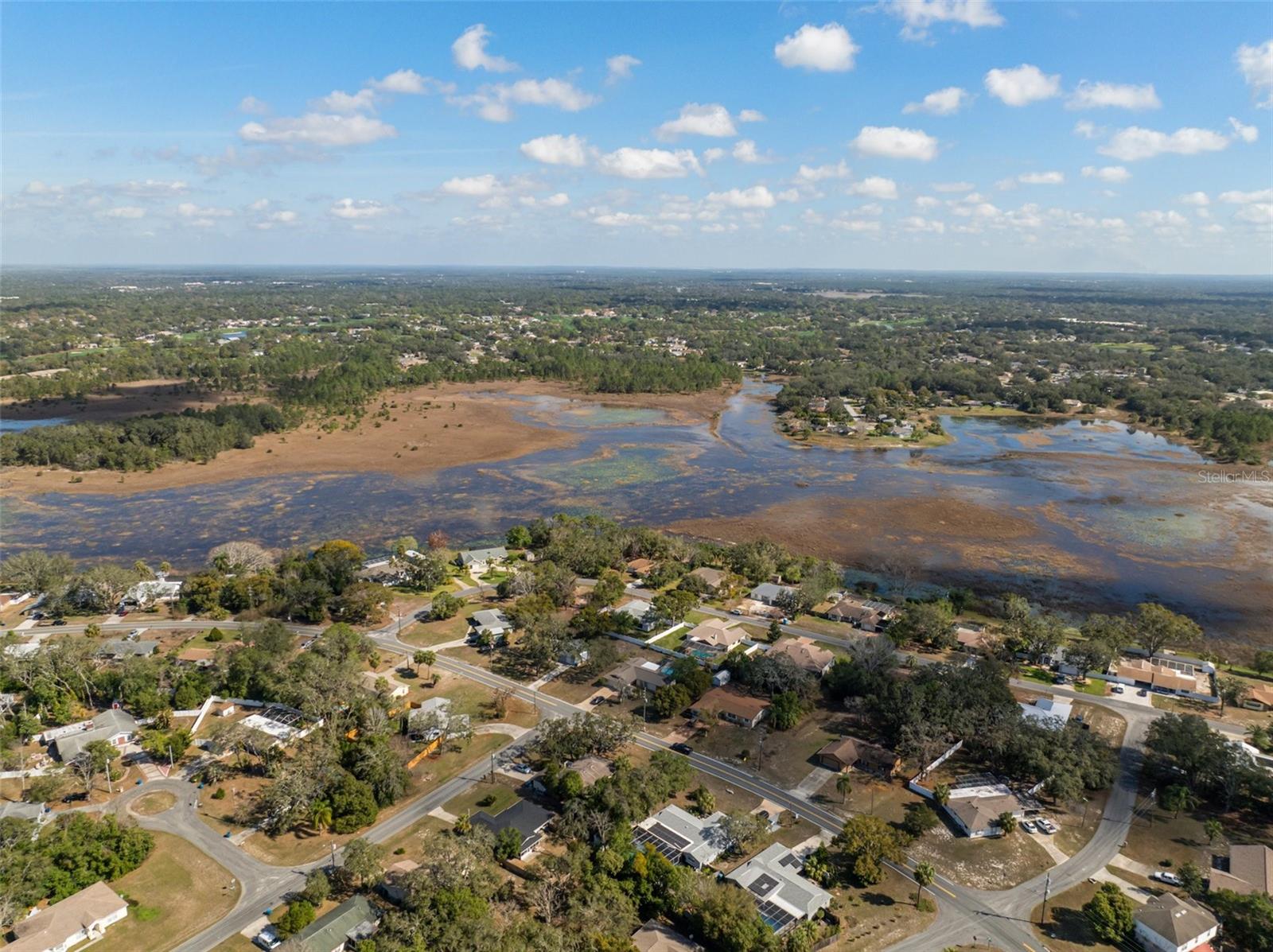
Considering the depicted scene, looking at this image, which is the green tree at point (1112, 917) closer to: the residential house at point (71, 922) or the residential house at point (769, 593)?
the residential house at point (769, 593)

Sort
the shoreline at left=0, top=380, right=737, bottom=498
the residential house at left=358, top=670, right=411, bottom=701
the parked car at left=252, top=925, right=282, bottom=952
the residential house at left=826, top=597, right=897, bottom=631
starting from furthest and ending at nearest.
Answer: the shoreline at left=0, top=380, right=737, bottom=498
the residential house at left=826, top=597, right=897, bottom=631
the residential house at left=358, top=670, right=411, bottom=701
the parked car at left=252, top=925, right=282, bottom=952

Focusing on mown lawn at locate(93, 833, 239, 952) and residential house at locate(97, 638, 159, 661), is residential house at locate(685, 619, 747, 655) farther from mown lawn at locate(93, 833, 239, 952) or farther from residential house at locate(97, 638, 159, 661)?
residential house at locate(97, 638, 159, 661)

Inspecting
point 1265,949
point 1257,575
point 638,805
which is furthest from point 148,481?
point 1257,575

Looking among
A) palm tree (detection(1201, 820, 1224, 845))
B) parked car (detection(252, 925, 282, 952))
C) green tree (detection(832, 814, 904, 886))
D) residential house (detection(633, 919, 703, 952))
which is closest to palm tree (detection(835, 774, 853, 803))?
green tree (detection(832, 814, 904, 886))

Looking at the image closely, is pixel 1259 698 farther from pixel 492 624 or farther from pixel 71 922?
pixel 71 922

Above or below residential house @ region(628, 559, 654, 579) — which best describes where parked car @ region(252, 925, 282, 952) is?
below

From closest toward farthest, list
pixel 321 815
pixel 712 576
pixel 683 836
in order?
pixel 683 836 → pixel 321 815 → pixel 712 576

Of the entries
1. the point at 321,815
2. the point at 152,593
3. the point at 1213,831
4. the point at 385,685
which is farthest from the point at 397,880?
the point at 152,593

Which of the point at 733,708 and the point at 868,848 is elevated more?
the point at 868,848
